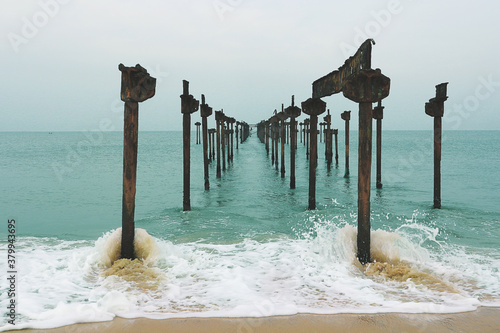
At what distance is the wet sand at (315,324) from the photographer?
3047 mm

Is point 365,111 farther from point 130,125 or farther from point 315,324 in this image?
point 130,125

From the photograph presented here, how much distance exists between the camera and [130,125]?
4.70 meters

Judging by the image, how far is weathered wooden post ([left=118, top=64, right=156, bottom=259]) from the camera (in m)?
4.63

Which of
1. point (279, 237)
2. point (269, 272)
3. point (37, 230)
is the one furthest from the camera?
point (37, 230)

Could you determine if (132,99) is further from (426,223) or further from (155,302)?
(426,223)

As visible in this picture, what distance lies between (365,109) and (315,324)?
2530 mm

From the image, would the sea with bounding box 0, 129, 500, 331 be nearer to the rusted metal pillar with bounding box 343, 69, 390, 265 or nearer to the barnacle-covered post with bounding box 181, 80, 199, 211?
the rusted metal pillar with bounding box 343, 69, 390, 265

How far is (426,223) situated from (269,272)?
518 centimetres

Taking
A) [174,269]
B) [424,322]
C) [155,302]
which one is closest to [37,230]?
[174,269]

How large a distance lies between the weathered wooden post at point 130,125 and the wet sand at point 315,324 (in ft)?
5.30

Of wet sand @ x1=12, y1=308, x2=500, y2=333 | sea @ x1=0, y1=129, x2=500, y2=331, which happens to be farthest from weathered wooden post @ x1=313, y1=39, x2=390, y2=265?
wet sand @ x1=12, y1=308, x2=500, y2=333

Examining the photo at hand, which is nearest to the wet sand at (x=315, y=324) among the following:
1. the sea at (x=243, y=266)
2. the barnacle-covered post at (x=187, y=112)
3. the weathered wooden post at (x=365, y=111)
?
the sea at (x=243, y=266)

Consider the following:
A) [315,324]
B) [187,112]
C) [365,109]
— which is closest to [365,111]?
[365,109]

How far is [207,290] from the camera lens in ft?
13.1
